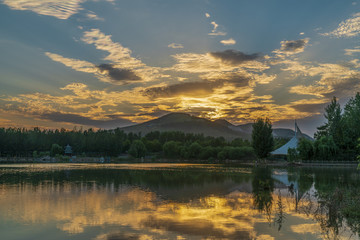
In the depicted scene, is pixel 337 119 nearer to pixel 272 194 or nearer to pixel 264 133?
pixel 264 133

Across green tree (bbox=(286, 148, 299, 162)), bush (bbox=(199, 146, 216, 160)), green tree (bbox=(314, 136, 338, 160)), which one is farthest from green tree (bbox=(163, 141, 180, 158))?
green tree (bbox=(314, 136, 338, 160))

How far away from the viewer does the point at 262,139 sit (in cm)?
8750

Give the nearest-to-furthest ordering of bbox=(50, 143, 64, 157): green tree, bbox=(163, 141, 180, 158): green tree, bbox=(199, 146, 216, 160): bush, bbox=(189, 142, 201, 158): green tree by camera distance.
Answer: bbox=(50, 143, 64, 157): green tree
bbox=(199, 146, 216, 160): bush
bbox=(189, 142, 201, 158): green tree
bbox=(163, 141, 180, 158): green tree

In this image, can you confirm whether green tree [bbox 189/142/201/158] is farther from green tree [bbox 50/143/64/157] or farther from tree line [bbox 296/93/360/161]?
tree line [bbox 296/93/360/161]

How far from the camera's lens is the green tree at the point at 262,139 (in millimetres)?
87375

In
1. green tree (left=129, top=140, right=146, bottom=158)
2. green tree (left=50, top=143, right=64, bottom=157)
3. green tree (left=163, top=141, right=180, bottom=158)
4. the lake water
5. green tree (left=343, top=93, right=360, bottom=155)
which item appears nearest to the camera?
the lake water

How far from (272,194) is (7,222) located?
1943 centimetres

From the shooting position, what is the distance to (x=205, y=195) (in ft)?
81.9

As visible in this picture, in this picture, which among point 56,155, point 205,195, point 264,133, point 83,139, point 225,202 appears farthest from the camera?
point 83,139

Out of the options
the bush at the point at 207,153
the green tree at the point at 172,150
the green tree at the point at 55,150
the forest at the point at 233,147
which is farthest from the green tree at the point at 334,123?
the green tree at the point at 55,150

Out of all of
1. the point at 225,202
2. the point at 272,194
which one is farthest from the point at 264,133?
the point at 225,202

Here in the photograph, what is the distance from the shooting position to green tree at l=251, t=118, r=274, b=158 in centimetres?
8738

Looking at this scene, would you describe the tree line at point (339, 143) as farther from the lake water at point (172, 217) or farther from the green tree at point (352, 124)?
the lake water at point (172, 217)

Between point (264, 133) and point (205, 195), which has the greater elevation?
point (264, 133)
